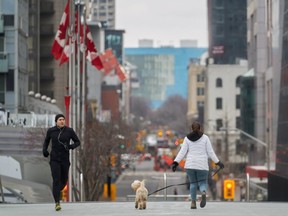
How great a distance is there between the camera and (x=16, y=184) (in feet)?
158

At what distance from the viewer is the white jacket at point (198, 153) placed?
20156 millimetres

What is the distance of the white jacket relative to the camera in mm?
20156

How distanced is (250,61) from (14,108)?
149 feet

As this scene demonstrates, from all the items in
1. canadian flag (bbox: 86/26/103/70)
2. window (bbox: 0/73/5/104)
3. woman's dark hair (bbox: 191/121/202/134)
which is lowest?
woman's dark hair (bbox: 191/121/202/134)

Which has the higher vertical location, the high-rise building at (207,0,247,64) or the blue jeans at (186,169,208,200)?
the high-rise building at (207,0,247,64)

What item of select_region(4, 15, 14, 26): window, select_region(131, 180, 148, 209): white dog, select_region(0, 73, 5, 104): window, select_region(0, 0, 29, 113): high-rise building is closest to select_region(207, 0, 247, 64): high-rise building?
select_region(0, 0, 29, 113): high-rise building

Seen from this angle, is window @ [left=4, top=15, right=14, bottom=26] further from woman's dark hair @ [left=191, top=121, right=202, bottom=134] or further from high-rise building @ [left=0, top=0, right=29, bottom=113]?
woman's dark hair @ [left=191, top=121, right=202, bottom=134]

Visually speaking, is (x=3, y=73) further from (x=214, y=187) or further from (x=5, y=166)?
(x=214, y=187)

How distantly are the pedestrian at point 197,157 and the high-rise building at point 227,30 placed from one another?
15285 cm

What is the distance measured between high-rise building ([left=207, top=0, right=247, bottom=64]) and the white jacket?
6018 inches

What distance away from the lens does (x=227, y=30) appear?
602 feet

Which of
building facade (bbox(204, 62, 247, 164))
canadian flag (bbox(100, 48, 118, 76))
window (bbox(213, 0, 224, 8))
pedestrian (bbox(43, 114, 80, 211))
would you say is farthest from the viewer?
window (bbox(213, 0, 224, 8))

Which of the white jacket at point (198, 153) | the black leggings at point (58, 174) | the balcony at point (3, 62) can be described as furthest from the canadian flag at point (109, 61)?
the black leggings at point (58, 174)

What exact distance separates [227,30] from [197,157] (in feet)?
540
